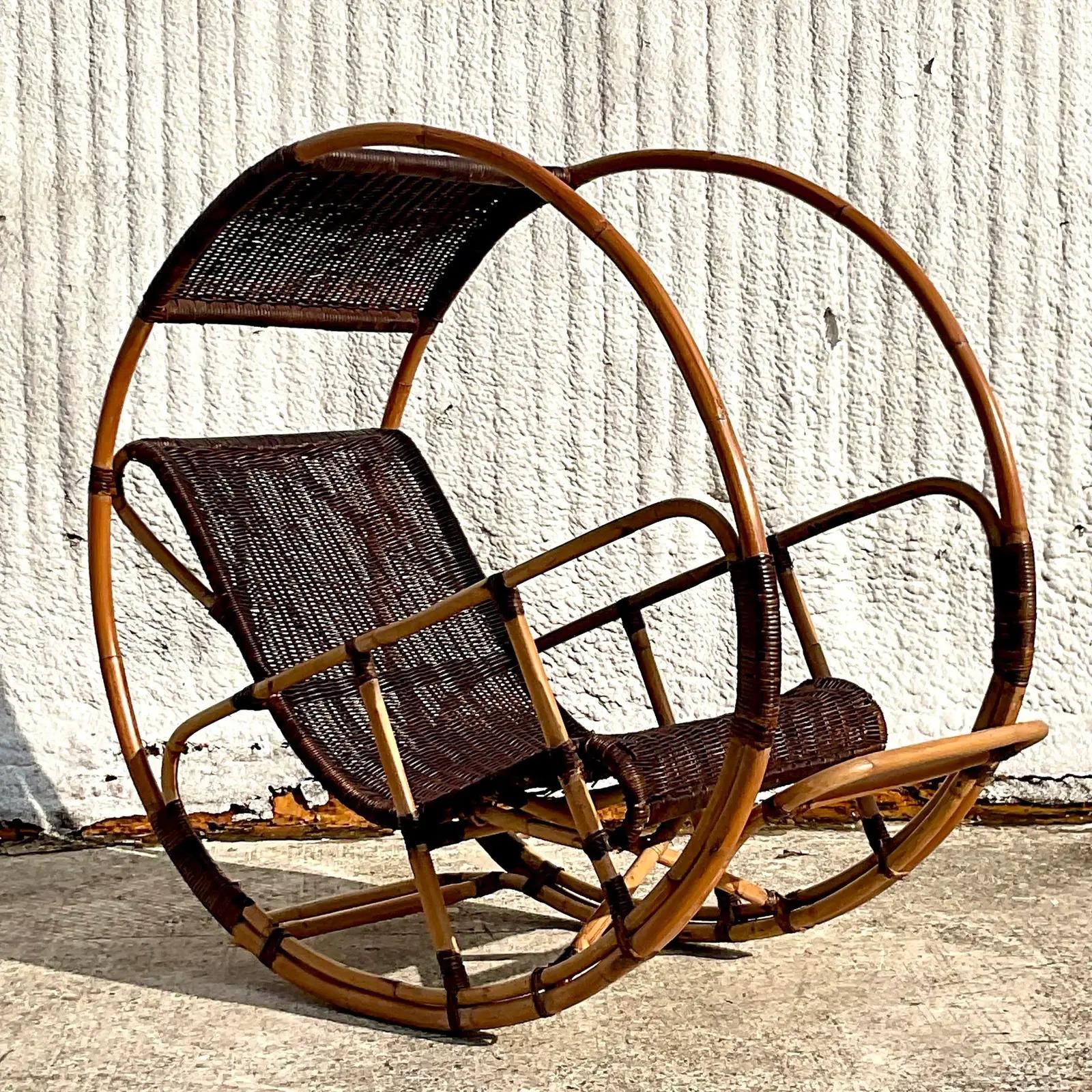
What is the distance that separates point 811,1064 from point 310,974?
0.81 meters

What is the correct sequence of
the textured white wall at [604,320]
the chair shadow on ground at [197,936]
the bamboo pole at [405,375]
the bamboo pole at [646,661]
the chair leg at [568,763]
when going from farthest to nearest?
1. the textured white wall at [604,320]
2. the bamboo pole at [405,375]
3. the bamboo pole at [646,661]
4. the chair shadow on ground at [197,936]
5. the chair leg at [568,763]

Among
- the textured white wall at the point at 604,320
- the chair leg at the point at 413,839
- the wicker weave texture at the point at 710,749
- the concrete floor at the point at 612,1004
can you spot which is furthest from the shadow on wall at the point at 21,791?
the wicker weave texture at the point at 710,749

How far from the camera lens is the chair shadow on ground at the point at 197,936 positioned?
263 centimetres

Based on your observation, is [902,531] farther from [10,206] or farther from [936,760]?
[10,206]

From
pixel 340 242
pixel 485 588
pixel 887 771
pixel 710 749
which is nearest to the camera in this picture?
pixel 887 771

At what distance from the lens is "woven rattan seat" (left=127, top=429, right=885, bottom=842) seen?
2.32 meters

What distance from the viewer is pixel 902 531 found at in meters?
3.67

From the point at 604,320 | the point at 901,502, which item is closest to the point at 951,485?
the point at 901,502

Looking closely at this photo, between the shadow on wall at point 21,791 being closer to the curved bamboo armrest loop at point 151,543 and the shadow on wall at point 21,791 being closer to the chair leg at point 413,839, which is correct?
the curved bamboo armrest loop at point 151,543

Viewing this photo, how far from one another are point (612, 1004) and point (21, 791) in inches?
70.8

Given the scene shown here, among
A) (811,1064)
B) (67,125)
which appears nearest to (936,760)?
(811,1064)

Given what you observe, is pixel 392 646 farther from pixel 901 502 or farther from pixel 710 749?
pixel 901 502

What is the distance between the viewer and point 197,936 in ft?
9.49

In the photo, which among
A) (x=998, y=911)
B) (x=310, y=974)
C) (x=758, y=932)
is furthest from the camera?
(x=998, y=911)
